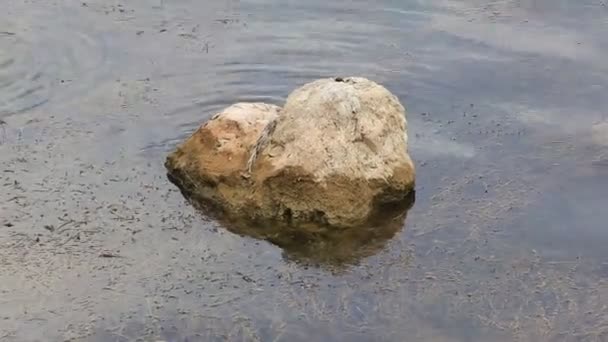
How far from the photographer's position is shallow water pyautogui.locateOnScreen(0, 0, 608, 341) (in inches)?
307

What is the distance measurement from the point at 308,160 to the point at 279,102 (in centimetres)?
229

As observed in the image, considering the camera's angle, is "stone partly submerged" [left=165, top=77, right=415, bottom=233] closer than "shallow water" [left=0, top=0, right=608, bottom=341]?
No

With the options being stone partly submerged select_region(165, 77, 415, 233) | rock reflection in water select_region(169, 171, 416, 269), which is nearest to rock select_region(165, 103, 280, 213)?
stone partly submerged select_region(165, 77, 415, 233)

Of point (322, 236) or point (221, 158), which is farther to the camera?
point (221, 158)

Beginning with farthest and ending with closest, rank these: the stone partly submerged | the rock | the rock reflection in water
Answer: the rock
the stone partly submerged
the rock reflection in water

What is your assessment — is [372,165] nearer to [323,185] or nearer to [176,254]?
[323,185]

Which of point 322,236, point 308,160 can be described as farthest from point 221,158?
point 322,236

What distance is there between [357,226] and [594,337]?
7.06 ft

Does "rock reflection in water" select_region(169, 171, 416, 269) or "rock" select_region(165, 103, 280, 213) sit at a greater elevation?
"rock" select_region(165, 103, 280, 213)

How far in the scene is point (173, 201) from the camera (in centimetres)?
916

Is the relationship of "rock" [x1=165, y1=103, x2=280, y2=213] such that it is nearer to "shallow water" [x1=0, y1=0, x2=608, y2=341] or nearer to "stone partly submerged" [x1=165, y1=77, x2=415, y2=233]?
"stone partly submerged" [x1=165, y1=77, x2=415, y2=233]

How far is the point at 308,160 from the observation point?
29.1 ft

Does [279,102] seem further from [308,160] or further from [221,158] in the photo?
[308,160]

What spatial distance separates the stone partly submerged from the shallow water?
0.93 ft
